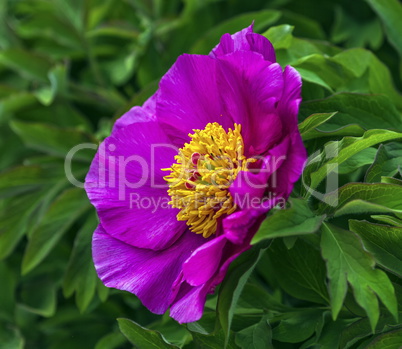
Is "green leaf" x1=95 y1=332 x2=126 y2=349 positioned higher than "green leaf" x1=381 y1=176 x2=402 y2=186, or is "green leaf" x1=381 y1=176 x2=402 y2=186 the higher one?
"green leaf" x1=381 y1=176 x2=402 y2=186

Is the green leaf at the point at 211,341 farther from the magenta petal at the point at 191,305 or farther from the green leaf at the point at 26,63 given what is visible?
the green leaf at the point at 26,63

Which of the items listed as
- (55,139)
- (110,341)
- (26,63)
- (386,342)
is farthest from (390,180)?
(26,63)

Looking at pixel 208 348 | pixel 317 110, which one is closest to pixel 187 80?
pixel 317 110

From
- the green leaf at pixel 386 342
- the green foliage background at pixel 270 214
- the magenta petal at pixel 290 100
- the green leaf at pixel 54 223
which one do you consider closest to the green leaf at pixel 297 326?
the green foliage background at pixel 270 214

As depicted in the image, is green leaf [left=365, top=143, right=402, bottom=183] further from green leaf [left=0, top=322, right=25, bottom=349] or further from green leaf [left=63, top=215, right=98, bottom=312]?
green leaf [left=0, top=322, right=25, bottom=349]

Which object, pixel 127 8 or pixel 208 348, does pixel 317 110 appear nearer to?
pixel 208 348

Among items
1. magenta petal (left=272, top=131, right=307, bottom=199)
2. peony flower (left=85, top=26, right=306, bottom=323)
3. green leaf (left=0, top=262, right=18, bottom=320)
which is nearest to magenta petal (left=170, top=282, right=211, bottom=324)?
peony flower (left=85, top=26, right=306, bottom=323)
